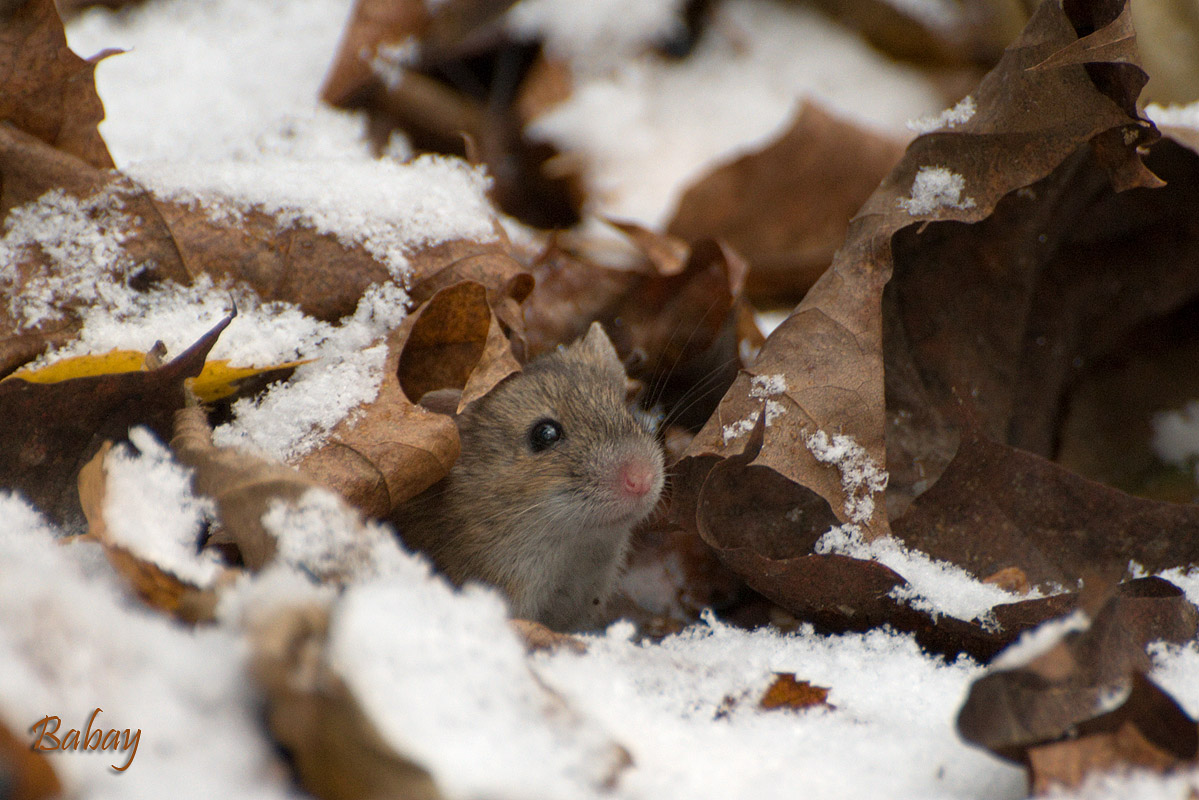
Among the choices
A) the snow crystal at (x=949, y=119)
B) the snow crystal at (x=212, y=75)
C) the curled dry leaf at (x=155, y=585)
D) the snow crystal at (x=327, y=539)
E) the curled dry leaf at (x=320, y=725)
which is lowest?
the snow crystal at (x=212, y=75)

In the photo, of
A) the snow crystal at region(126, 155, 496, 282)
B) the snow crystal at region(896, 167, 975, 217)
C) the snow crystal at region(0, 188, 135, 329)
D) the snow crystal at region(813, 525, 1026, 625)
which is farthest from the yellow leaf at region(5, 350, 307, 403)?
the snow crystal at region(896, 167, 975, 217)

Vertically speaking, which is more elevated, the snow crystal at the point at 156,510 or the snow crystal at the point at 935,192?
the snow crystal at the point at 935,192

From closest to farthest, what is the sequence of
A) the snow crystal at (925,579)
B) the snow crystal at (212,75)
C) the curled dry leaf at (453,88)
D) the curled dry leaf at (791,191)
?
the snow crystal at (925,579), the snow crystal at (212,75), the curled dry leaf at (453,88), the curled dry leaf at (791,191)

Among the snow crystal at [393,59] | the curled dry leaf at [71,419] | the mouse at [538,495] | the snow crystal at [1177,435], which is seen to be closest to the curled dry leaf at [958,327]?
the snow crystal at [1177,435]

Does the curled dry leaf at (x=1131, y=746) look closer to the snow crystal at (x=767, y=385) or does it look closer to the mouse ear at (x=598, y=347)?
the snow crystal at (x=767, y=385)

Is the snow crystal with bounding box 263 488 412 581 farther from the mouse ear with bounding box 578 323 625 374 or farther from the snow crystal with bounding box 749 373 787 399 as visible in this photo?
the mouse ear with bounding box 578 323 625 374

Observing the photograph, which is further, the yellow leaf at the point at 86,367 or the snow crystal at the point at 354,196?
the snow crystal at the point at 354,196

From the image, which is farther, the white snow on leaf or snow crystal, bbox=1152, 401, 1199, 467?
snow crystal, bbox=1152, 401, 1199, 467
